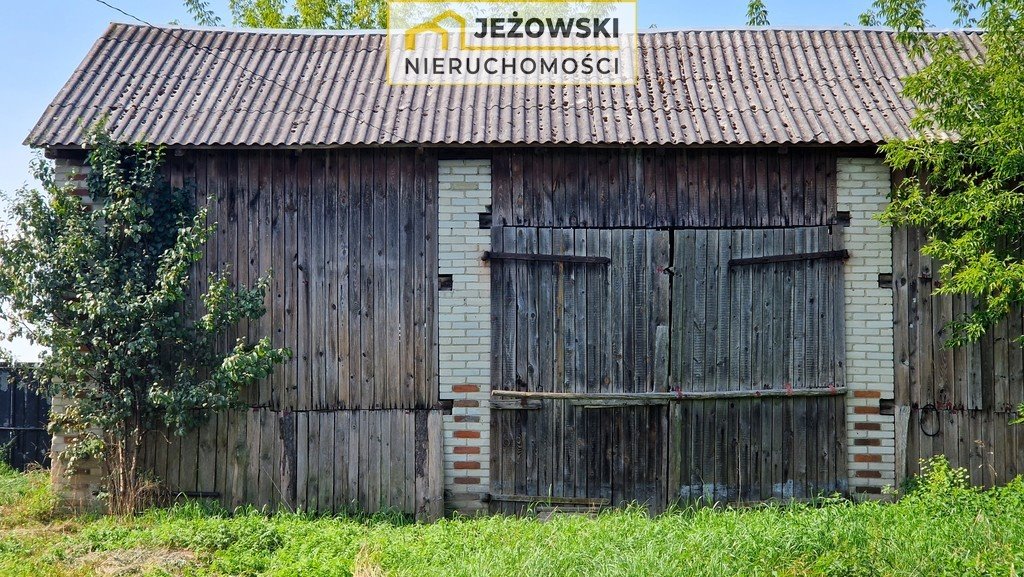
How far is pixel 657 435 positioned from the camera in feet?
→ 24.7

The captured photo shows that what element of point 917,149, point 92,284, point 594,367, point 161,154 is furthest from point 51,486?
point 917,149

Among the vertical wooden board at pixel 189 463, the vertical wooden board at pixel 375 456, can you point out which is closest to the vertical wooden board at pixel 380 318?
the vertical wooden board at pixel 375 456

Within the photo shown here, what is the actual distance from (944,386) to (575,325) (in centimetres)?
354

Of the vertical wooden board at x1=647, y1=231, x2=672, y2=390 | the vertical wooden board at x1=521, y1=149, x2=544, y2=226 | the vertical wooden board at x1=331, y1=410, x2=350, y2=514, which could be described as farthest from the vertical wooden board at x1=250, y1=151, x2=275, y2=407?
the vertical wooden board at x1=647, y1=231, x2=672, y2=390

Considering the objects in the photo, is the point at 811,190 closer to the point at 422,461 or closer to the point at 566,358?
the point at 566,358

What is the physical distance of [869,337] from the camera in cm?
757

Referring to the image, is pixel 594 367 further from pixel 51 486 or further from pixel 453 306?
pixel 51 486

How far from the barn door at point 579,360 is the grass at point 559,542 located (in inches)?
22.2

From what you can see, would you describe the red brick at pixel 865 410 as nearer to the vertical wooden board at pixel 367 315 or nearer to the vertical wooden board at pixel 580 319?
the vertical wooden board at pixel 580 319

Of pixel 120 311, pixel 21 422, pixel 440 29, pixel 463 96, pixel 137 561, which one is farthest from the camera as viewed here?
pixel 21 422

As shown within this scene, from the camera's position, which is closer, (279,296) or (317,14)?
(279,296)

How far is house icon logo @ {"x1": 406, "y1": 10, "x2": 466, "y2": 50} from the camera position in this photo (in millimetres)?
9156

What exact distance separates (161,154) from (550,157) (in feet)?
12.1

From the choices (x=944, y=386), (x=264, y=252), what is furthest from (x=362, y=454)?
(x=944, y=386)
